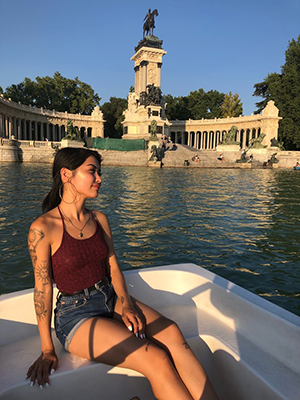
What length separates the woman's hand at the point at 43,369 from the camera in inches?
68.6

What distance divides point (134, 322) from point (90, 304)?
1.08ft

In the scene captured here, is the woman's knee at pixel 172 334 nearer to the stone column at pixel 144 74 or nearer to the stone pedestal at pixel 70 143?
the stone pedestal at pixel 70 143

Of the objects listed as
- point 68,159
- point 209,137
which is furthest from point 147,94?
point 68,159

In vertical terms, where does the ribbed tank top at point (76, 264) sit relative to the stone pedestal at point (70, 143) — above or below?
below

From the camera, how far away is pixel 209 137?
211ft

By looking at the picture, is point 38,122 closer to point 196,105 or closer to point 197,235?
point 196,105

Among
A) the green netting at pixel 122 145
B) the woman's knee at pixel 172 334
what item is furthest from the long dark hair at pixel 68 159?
the green netting at pixel 122 145

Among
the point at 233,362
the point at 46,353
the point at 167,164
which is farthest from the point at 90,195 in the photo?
the point at 167,164

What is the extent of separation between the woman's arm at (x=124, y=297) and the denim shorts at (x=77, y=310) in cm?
11

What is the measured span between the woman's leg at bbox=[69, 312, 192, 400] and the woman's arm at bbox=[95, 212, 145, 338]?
7 cm

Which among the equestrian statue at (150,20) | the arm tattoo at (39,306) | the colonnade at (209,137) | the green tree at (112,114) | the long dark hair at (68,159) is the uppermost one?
the equestrian statue at (150,20)

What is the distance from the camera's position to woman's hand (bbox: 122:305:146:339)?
6.46 feet

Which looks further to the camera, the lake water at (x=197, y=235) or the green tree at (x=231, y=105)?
the green tree at (x=231, y=105)

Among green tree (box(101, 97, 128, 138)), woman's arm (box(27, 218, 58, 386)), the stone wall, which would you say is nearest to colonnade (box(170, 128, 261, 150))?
green tree (box(101, 97, 128, 138))
